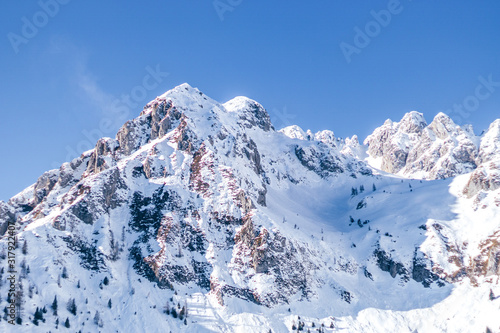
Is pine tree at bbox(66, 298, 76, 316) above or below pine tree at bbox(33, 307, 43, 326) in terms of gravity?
above

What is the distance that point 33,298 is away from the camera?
194 m

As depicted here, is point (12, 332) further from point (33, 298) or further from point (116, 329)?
point (116, 329)

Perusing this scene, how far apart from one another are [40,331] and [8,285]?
25.7 m

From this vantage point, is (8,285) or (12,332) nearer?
(12,332)

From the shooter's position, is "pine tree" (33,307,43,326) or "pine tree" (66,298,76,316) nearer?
"pine tree" (33,307,43,326)

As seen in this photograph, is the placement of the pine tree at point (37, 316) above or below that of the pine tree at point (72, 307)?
below

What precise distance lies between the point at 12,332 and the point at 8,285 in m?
24.3

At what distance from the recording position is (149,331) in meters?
200

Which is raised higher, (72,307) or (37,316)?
(72,307)

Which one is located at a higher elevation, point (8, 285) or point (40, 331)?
point (8, 285)

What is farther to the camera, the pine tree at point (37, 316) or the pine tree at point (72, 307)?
the pine tree at point (72, 307)

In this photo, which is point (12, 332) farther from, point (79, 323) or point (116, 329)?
point (116, 329)

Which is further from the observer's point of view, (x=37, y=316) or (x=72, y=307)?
(x=72, y=307)

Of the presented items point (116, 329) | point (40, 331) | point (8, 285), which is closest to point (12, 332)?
point (40, 331)
